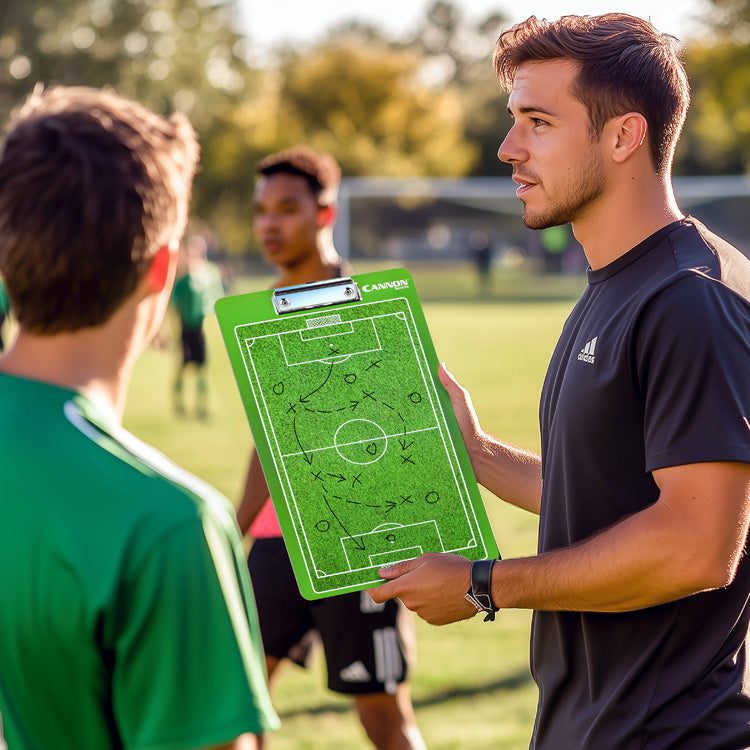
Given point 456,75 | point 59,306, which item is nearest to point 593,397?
point 59,306

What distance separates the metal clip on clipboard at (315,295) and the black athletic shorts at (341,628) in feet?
5.66

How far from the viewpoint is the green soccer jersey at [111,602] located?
46.5 inches

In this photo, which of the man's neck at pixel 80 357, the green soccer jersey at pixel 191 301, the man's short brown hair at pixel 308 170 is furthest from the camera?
the green soccer jersey at pixel 191 301

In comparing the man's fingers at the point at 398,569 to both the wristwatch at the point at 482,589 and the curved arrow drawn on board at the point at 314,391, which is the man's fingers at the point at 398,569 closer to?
the wristwatch at the point at 482,589

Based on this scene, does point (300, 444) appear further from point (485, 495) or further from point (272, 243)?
point (485, 495)

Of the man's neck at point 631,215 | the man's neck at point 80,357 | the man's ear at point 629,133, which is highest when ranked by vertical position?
the man's ear at point 629,133

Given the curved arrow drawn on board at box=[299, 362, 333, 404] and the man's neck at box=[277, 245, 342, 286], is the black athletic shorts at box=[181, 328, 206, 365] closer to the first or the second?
the man's neck at box=[277, 245, 342, 286]

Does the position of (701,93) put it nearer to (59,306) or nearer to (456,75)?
(59,306)

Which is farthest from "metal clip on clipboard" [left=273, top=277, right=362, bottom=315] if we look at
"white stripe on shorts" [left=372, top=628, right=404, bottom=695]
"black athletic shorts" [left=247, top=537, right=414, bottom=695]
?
"white stripe on shorts" [left=372, top=628, right=404, bottom=695]

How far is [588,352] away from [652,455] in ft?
0.88

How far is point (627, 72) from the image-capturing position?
195cm

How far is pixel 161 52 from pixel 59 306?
38.3m

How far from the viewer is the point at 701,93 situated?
129 feet

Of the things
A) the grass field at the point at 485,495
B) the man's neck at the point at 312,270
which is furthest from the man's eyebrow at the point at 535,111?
the man's neck at the point at 312,270
